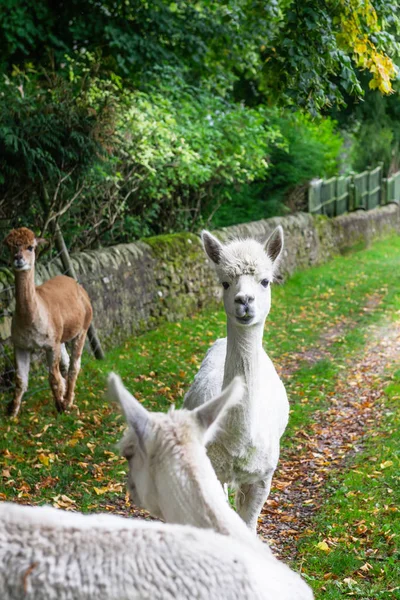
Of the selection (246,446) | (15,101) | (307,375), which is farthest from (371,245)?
(246,446)

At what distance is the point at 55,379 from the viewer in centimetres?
822

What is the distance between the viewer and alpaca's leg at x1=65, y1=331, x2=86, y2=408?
8500 millimetres

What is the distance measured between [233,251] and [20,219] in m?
6.21

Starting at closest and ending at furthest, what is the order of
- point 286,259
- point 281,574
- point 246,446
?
point 281,574 < point 246,446 < point 286,259

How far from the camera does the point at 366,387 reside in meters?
9.61

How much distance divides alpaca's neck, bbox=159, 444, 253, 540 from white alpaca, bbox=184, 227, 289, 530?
1.73m

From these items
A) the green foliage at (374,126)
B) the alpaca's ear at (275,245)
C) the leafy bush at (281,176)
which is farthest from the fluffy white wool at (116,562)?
the green foliage at (374,126)

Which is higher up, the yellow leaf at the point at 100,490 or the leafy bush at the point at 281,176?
the leafy bush at the point at 281,176

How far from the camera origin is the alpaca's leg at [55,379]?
324 inches

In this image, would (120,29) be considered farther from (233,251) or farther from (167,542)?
(167,542)

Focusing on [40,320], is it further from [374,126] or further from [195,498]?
[374,126]

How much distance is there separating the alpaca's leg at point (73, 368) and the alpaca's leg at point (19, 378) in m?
0.52

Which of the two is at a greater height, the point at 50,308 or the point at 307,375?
the point at 50,308

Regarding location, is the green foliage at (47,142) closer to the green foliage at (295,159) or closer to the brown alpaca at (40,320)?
the brown alpaca at (40,320)
